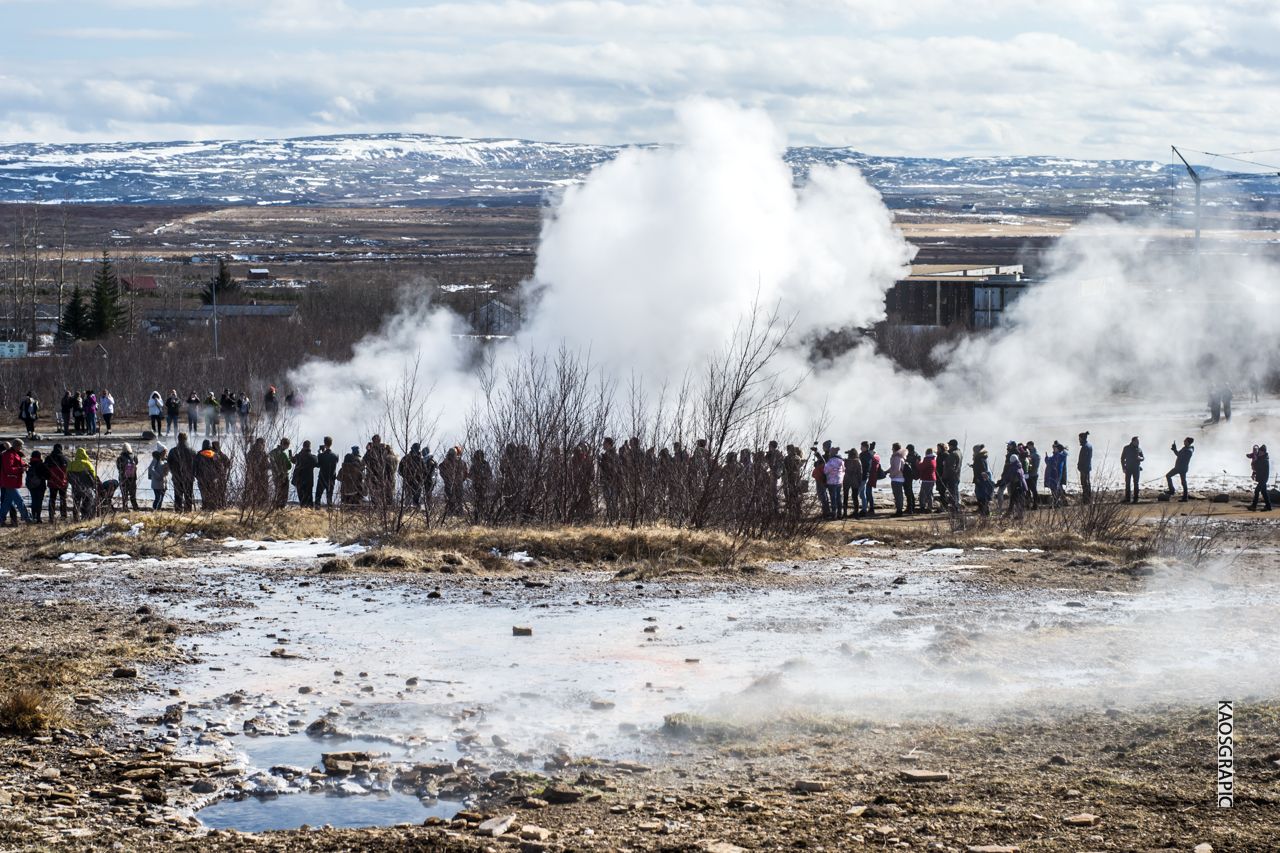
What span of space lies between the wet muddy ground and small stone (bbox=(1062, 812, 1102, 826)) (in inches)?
1.3

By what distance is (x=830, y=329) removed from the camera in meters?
38.6

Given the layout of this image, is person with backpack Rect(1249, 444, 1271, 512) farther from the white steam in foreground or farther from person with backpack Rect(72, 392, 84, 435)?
person with backpack Rect(72, 392, 84, 435)

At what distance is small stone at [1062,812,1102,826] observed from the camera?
8836 millimetres

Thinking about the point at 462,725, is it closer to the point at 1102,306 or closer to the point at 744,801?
the point at 744,801

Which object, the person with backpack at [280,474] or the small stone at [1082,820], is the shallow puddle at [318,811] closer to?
the small stone at [1082,820]

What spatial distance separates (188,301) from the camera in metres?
109

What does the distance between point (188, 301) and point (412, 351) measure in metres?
70.3

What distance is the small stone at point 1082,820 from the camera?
8.84 m

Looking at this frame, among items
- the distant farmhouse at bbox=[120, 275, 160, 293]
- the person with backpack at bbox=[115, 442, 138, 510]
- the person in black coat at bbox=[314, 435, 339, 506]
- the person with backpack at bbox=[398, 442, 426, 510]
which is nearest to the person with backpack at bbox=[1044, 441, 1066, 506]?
the person with backpack at bbox=[398, 442, 426, 510]

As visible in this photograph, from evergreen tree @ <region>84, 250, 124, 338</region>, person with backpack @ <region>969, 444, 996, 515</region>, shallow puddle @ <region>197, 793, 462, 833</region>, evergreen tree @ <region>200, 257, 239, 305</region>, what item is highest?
evergreen tree @ <region>200, 257, 239, 305</region>

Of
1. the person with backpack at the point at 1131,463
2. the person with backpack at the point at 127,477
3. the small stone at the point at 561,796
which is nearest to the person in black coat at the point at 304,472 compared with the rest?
the person with backpack at the point at 127,477

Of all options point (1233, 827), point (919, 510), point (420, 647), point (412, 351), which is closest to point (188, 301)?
point (412, 351)

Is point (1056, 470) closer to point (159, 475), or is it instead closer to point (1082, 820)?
point (159, 475)

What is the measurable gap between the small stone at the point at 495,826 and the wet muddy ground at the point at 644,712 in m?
0.03
